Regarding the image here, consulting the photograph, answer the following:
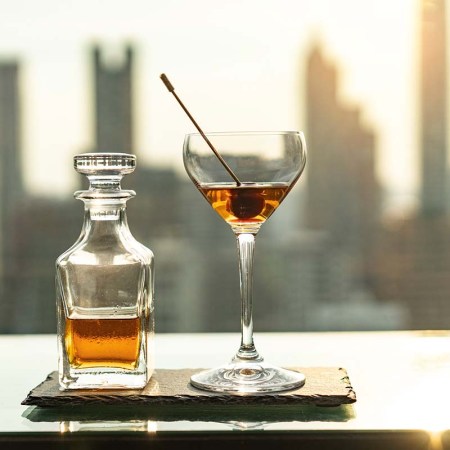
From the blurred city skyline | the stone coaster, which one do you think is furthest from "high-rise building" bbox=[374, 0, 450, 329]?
the stone coaster

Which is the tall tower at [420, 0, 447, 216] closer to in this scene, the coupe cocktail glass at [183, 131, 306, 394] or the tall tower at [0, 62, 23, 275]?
the tall tower at [0, 62, 23, 275]

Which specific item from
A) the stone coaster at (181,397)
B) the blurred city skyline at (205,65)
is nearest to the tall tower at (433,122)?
the blurred city skyline at (205,65)

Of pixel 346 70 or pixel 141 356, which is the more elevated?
pixel 346 70

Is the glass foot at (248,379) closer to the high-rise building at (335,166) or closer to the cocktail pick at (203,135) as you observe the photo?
the cocktail pick at (203,135)

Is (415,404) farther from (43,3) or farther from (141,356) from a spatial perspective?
(43,3)

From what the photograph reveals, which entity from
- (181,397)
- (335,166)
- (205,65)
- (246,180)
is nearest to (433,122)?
(335,166)

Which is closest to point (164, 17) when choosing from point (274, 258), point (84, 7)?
point (84, 7)

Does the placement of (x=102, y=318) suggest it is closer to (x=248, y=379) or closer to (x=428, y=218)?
(x=248, y=379)
